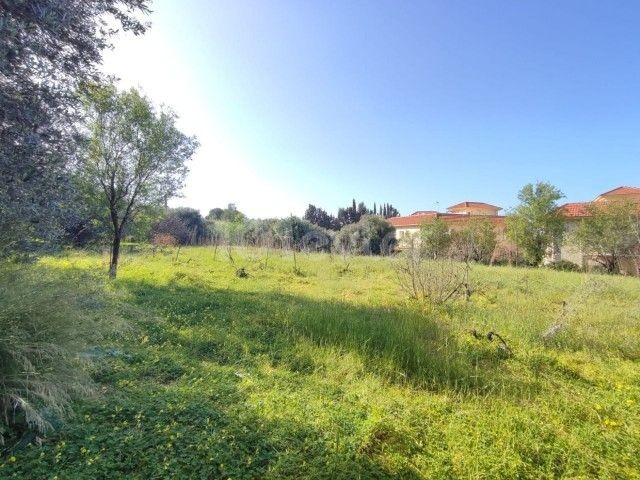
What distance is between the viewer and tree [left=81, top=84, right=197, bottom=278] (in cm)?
955

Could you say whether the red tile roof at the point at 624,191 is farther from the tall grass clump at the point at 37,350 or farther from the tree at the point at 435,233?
the tall grass clump at the point at 37,350

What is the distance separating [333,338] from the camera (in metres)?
5.17

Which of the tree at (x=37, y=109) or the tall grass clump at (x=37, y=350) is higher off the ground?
the tree at (x=37, y=109)

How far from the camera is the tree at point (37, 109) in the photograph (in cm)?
233

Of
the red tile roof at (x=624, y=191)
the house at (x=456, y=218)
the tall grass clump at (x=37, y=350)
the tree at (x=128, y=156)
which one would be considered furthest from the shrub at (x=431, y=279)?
the red tile roof at (x=624, y=191)

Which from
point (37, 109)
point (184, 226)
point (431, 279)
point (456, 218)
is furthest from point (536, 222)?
point (184, 226)

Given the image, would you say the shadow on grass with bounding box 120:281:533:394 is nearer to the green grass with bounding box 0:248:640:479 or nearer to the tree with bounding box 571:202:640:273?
the green grass with bounding box 0:248:640:479

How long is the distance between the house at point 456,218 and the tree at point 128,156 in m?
16.6

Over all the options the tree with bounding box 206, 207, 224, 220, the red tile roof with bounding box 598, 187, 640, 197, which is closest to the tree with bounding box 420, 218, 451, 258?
the red tile roof with bounding box 598, 187, 640, 197

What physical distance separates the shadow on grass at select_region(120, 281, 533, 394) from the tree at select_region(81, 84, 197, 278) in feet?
14.7

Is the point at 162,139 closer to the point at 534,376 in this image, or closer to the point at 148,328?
the point at 148,328

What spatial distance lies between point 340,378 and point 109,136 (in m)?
9.67

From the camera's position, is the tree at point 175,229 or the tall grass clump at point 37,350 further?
the tree at point 175,229

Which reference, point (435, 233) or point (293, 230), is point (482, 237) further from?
point (293, 230)
